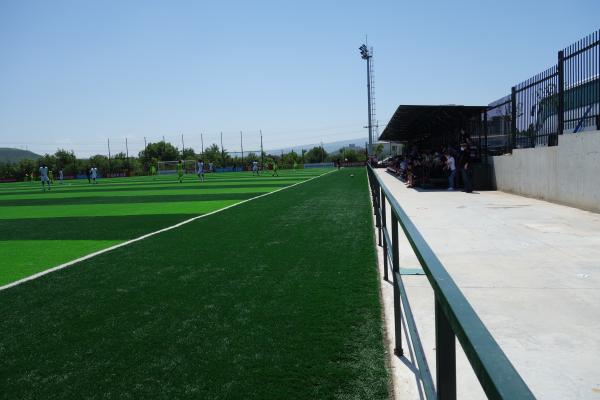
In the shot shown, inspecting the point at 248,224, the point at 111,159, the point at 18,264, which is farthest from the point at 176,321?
the point at 111,159

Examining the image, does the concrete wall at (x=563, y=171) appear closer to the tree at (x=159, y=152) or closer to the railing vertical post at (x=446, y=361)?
the railing vertical post at (x=446, y=361)

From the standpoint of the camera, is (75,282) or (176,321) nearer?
(176,321)

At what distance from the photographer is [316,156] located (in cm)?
10300

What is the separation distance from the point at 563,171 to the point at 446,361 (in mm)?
12342

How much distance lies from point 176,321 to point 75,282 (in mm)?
2376

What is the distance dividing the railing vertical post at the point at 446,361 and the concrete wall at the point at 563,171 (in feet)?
35.1

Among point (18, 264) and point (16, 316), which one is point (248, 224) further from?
point (16, 316)

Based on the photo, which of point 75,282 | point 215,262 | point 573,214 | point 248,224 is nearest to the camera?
point 75,282

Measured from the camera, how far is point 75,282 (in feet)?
20.9

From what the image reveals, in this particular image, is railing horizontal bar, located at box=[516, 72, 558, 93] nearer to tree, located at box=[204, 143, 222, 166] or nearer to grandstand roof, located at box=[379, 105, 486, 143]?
grandstand roof, located at box=[379, 105, 486, 143]

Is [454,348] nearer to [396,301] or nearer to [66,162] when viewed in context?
[396,301]

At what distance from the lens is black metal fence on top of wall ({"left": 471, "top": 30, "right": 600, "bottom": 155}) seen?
11.2m

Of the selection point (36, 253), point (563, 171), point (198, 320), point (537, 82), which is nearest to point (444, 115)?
point (537, 82)

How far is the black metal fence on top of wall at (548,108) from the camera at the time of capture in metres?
11.2
